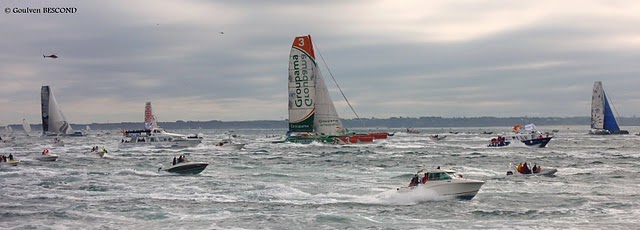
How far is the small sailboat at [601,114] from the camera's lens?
598 ft

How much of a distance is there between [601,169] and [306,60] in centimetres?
6530

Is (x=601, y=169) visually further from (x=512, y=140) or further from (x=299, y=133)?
(x=299, y=133)

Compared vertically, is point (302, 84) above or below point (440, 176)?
above

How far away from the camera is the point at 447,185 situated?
39.0 m

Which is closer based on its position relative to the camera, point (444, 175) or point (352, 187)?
point (444, 175)

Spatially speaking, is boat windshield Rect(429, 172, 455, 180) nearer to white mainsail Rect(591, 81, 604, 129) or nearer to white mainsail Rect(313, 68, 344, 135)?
white mainsail Rect(313, 68, 344, 135)

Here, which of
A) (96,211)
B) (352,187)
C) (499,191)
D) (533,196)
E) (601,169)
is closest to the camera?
(96,211)

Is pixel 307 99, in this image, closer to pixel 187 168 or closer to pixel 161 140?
pixel 161 140

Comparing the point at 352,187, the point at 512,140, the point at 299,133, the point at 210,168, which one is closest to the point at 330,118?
the point at 299,133

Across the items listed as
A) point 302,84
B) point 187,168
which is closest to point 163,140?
point 302,84

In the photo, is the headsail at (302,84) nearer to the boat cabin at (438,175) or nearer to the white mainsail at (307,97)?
the white mainsail at (307,97)

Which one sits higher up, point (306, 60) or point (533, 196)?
point (306, 60)

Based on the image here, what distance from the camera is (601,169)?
64.5 meters

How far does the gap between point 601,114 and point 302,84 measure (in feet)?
337
